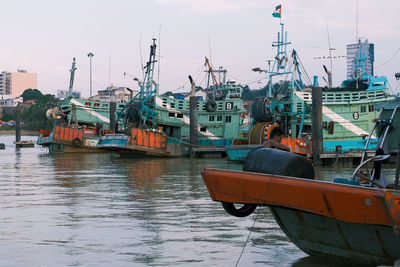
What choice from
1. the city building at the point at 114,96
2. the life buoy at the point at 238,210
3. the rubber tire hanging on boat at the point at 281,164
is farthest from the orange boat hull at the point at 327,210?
the city building at the point at 114,96

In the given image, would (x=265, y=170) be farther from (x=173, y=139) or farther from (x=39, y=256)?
(x=173, y=139)

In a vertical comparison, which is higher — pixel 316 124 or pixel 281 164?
pixel 316 124

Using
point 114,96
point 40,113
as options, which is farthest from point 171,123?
point 40,113

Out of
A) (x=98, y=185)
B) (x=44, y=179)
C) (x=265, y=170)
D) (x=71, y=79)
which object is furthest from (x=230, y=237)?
(x=71, y=79)

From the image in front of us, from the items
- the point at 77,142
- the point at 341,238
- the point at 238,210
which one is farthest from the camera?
the point at 77,142

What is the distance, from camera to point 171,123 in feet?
136

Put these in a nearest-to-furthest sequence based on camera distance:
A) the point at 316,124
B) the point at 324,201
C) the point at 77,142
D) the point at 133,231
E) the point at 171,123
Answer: the point at 324,201 < the point at 133,231 < the point at 316,124 < the point at 171,123 < the point at 77,142

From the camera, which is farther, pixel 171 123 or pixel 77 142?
pixel 77 142

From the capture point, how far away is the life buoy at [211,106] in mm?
42125

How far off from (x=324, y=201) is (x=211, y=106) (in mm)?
35476

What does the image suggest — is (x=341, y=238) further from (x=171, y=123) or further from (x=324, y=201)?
(x=171, y=123)

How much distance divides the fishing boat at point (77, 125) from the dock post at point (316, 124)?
19.1 m

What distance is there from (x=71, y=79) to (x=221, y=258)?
43814mm

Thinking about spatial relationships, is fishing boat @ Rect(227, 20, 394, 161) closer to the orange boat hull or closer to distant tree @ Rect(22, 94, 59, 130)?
the orange boat hull
